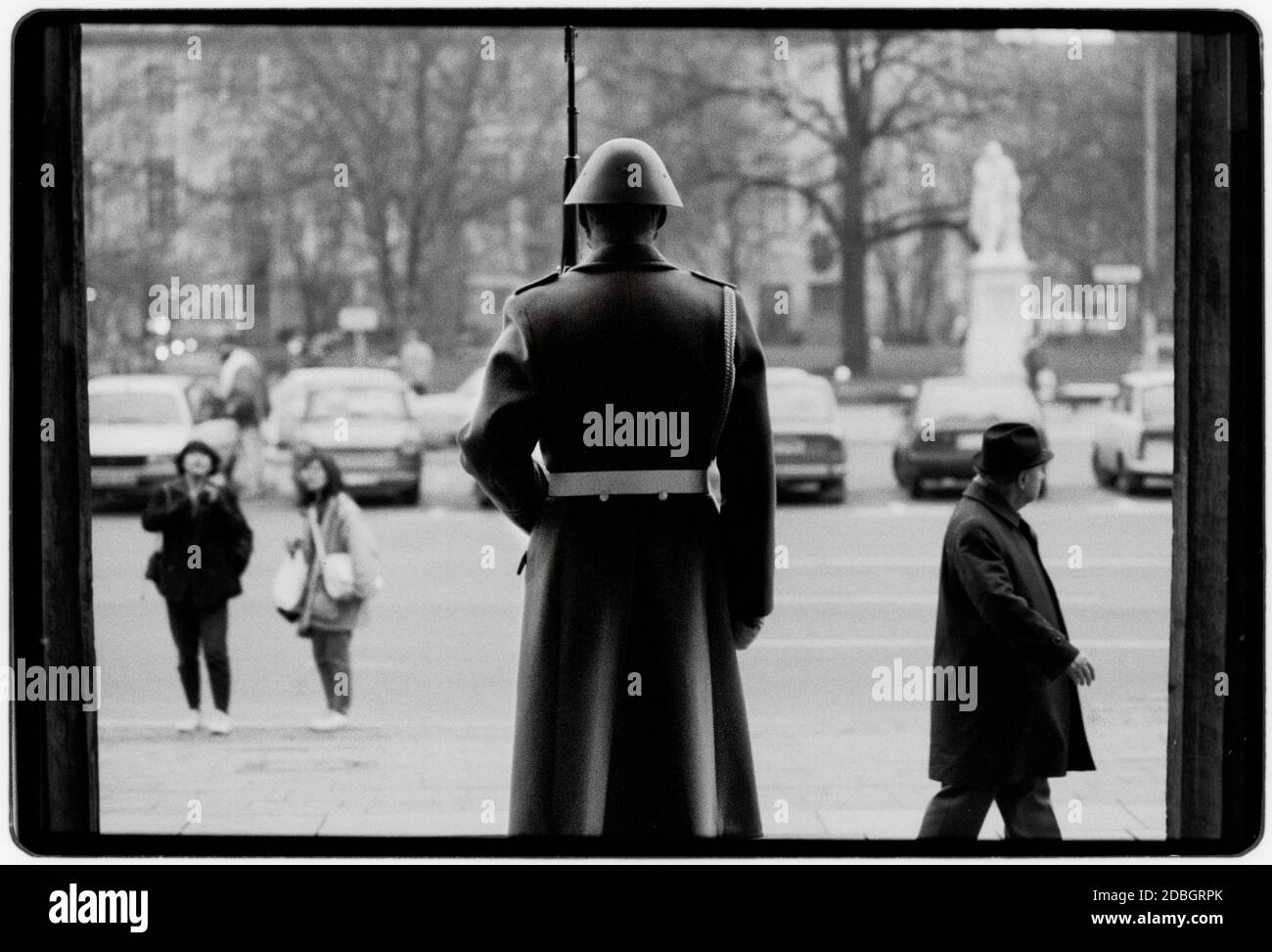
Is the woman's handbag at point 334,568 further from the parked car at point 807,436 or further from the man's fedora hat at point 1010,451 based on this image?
the parked car at point 807,436

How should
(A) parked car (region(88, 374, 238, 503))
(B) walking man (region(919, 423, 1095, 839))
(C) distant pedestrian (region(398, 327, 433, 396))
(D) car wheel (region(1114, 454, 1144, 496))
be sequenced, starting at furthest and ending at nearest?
1. (C) distant pedestrian (region(398, 327, 433, 396))
2. (D) car wheel (region(1114, 454, 1144, 496))
3. (A) parked car (region(88, 374, 238, 503))
4. (B) walking man (region(919, 423, 1095, 839))

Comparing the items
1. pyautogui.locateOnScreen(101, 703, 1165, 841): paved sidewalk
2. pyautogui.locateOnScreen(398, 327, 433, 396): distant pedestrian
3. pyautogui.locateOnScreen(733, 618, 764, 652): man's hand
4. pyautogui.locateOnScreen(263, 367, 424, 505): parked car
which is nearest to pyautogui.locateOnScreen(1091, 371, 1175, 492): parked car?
pyautogui.locateOnScreen(263, 367, 424, 505): parked car

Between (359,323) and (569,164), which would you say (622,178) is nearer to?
(569,164)

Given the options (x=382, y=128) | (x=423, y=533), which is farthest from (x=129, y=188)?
(x=382, y=128)

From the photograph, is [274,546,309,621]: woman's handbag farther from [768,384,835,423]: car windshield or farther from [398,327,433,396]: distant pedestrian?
[398,327,433,396]: distant pedestrian

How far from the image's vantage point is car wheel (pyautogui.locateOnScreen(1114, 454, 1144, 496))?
15.7 meters

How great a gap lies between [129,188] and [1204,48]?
13668mm

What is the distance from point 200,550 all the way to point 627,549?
3612 mm

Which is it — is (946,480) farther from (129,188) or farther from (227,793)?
(227,793)

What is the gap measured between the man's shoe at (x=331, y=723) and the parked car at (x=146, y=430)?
4557 millimetres

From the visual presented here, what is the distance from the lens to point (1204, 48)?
4578mm

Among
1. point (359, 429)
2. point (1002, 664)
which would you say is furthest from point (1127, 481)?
point (1002, 664)

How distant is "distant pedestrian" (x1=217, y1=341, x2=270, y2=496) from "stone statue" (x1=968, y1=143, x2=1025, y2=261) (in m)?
11.1

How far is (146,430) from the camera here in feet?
43.3
